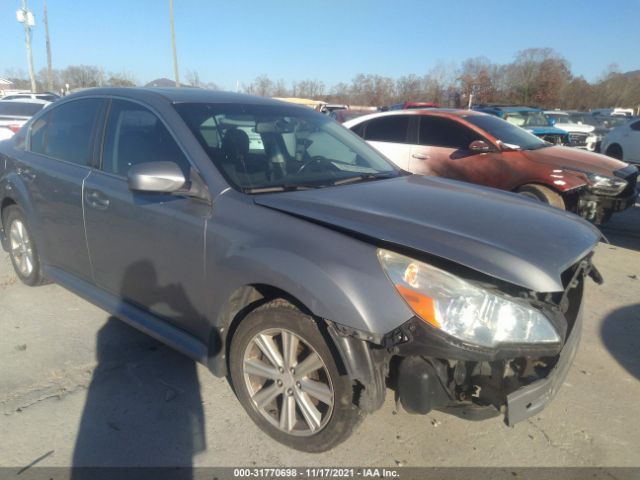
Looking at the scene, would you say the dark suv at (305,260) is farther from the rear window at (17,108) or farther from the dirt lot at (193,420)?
the rear window at (17,108)

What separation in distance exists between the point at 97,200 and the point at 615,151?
47.2 feet

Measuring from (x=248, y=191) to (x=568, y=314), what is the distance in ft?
5.86

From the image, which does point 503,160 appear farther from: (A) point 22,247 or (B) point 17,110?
(B) point 17,110

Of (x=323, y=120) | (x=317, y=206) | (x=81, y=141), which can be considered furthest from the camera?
(x=323, y=120)

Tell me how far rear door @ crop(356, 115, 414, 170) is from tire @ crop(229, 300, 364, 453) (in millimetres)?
5314

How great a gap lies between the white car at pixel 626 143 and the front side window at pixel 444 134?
8588mm

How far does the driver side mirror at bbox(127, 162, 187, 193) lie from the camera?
8.25ft

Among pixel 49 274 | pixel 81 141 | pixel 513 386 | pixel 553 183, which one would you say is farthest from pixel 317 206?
pixel 553 183

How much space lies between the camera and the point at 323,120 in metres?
3.77

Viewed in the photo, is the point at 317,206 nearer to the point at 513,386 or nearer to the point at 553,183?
the point at 513,386

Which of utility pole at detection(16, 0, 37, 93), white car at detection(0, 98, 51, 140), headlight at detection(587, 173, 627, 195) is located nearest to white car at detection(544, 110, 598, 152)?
headlight at detection(587, 173, 627, 195)

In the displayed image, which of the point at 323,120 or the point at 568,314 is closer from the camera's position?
the point at 568,314

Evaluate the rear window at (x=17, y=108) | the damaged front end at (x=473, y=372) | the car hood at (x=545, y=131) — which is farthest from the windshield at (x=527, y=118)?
the damaged front end at (x=473, y=372)

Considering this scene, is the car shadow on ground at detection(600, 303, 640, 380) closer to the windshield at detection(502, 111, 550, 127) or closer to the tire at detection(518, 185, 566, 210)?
the tire at detection(518, 185, 566, 210)
